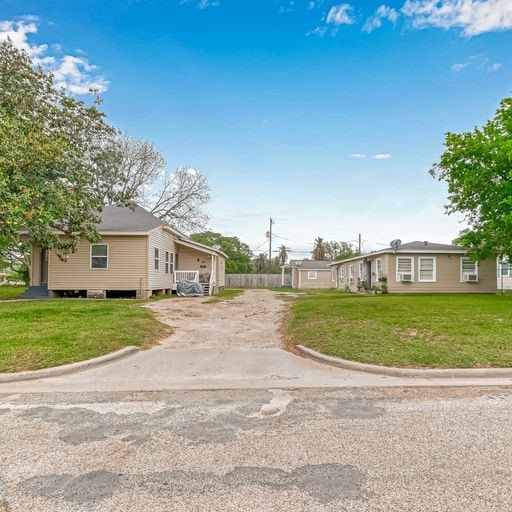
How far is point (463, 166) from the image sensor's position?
17828 mm

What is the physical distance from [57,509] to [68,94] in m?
18.7

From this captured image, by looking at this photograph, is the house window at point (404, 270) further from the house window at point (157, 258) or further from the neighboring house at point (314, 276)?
the neighboring house at point (314, 276)

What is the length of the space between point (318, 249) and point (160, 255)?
4112 cm

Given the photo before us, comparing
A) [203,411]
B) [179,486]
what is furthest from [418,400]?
[179,486]

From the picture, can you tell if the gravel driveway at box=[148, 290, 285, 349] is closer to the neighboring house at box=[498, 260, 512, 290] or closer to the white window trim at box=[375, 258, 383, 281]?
the white window trim at box=[375, 258, 383, 281]

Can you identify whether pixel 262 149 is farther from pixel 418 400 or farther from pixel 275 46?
pixel 418 400

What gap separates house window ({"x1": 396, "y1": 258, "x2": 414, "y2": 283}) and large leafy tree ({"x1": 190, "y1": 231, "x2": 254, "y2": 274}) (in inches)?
1045

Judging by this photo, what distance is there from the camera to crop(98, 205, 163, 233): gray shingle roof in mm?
17359

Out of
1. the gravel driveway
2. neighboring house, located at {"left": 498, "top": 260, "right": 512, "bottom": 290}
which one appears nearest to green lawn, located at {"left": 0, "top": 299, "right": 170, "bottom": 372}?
the gravel driveway

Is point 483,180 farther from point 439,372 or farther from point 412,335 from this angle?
point 439,372

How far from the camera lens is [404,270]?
2161cm

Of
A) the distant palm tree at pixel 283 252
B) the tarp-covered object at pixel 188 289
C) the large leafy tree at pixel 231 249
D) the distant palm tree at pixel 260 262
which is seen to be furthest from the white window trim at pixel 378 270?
the distant palm tree at pixel 283 252

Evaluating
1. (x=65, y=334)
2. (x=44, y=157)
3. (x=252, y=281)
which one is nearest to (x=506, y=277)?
(x=252, y=281)

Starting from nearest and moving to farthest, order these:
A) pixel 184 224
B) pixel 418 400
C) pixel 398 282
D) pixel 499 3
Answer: pixel 418 400
pixel 499 3
pixel 398 282
pixel 184 224
